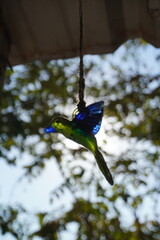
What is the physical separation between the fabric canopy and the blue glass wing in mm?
687

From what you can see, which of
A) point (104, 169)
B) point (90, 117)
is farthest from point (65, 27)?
point (104, 169)

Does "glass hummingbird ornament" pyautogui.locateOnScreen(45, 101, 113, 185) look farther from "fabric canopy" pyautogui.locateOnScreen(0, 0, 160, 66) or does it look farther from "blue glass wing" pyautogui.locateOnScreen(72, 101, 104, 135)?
"fabric canopy" pyautogui.locateOnScreen(0, 0, 160, 66)

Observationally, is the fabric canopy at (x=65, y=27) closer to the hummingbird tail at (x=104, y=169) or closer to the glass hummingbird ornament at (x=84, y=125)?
the glass hummingbird ornament at (x=84, y=125)

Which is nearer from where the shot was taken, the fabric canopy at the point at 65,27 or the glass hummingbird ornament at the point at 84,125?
the glass hummingbird ornament at the point at 84,125

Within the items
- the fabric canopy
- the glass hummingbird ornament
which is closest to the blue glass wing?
the glass hummingbird ornament

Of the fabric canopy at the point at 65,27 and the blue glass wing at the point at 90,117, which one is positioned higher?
the fabric canopy at the point at 65,27

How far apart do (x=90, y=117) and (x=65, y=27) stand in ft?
2.78

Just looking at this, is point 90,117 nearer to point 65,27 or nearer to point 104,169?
point 104,169

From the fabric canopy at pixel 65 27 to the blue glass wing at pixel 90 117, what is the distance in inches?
27.1

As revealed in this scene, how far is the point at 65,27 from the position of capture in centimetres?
160

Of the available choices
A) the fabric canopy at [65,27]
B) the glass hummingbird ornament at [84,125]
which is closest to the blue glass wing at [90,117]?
the glass hummingbird ornament at [84,125]

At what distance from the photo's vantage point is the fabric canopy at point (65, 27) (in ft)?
4.85

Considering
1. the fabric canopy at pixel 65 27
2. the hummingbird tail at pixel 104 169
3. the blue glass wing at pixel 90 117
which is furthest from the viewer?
the fabric canopy at pixel 65 27

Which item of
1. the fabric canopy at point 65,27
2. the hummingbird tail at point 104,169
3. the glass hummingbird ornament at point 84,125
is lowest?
the hummingbird tail at point 104,169
